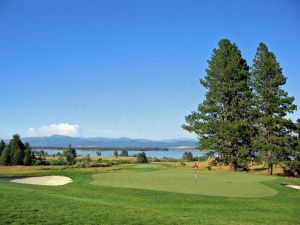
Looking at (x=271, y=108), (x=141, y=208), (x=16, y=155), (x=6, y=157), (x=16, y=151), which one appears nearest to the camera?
(x=141, y=208)

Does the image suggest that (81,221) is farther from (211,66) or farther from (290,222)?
(211,66)

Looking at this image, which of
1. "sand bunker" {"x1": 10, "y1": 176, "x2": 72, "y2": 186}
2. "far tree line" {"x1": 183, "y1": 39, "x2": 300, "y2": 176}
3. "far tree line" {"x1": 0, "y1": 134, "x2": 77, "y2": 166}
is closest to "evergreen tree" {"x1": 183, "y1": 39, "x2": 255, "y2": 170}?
"far tree line" {"x1": 183, "y1": 39, "x2": 300, "y2": 176}

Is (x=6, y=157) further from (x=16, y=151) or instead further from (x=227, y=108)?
(x=227, y=108)

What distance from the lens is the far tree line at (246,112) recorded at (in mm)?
40906

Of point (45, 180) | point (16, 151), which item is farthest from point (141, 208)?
point (16, 151)

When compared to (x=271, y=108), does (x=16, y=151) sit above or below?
below

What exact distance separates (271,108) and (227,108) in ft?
16.8

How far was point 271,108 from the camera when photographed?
1640 inches

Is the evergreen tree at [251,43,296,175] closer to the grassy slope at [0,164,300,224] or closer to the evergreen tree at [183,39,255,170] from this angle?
the evergreen tree at [183,39,255,170]

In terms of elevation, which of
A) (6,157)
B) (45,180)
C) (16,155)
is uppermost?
(16,155)

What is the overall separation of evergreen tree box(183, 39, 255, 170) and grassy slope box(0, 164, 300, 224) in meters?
19.9

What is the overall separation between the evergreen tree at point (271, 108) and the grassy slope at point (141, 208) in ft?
67.6

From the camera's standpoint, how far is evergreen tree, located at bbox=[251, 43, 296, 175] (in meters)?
41.0

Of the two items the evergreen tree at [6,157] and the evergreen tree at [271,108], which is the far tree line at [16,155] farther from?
the evergreen tree at [271,108]
